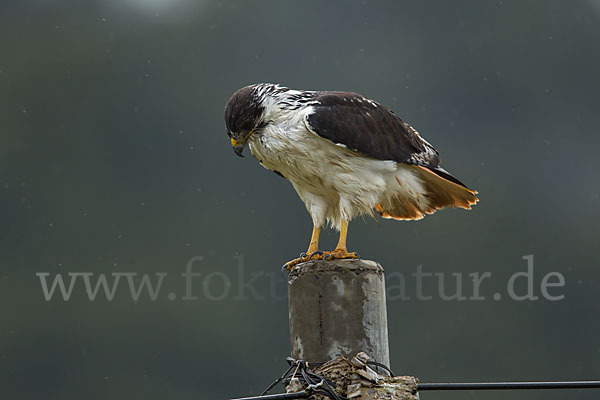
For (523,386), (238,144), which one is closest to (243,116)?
(238,144)

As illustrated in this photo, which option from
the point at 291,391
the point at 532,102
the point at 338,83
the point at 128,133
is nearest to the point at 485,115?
the point at 532,102

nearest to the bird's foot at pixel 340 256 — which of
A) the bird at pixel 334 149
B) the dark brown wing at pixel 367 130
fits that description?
the bird at pixel 334 149

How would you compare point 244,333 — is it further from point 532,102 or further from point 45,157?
point 532,102

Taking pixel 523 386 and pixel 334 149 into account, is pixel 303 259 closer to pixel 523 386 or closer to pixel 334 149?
pixel 334 149

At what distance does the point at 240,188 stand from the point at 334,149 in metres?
30.3

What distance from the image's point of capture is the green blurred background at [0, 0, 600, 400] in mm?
29234

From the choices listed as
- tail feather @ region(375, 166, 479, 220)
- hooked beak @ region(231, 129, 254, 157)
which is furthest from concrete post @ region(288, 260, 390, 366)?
tail feather @ region(375, 166, 479, 220)

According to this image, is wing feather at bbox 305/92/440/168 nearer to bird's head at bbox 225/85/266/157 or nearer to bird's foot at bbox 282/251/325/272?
bird's head at bbox 225/85/266/157

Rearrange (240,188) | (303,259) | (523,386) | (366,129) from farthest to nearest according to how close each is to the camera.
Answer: (240,188) → (366,129) → (303,259) → (523,386)

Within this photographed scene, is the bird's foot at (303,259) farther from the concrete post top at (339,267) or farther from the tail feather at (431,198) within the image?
the tail feather at (431,198)

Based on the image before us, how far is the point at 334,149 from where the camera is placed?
3.96 meters

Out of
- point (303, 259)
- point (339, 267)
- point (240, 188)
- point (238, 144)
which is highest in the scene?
point (240, 188)

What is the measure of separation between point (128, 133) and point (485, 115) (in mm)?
16168

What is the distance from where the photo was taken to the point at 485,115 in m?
42.8
